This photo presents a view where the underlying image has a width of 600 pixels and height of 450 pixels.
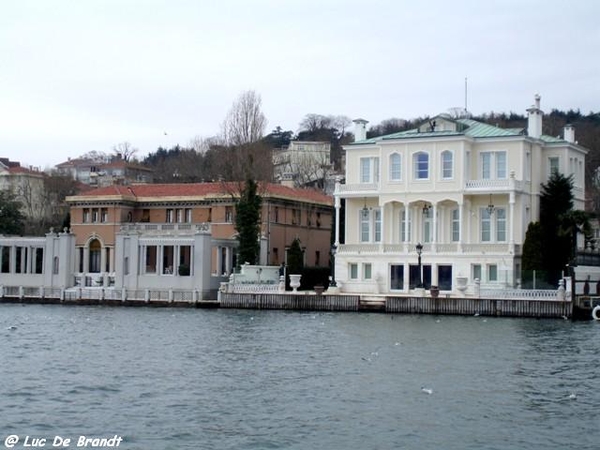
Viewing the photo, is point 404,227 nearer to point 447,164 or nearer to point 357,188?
point 357,188

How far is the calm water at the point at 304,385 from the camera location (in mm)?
21219

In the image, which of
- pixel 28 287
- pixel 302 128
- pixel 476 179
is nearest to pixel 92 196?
pixel 28 287

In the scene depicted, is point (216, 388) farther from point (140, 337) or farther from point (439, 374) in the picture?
point (140, 337)

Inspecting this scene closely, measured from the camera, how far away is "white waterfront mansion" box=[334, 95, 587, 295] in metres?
58.8

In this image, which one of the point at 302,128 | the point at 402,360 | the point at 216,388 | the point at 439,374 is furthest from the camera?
the point at 302,128

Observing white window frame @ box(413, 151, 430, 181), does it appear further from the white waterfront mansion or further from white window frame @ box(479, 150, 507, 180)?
white window frame @ box(479, 150, 507, 180)

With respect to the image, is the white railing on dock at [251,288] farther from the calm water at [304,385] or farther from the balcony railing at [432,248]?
the calm water at [304,385]

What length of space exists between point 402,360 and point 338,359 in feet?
6.50

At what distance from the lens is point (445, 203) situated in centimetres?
6081

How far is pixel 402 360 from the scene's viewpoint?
32.6 metres

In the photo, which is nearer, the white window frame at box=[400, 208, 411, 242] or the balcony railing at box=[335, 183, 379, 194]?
the white window frame at box=[400, 208, 411, 242]

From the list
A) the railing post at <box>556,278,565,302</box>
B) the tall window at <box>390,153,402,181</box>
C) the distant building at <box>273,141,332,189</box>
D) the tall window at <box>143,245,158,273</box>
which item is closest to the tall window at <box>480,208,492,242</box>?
the tall window at <box>390,153,402,181</box>

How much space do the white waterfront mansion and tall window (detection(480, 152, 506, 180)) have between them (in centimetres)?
6

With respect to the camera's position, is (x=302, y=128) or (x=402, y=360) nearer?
(x=402, y=360)
